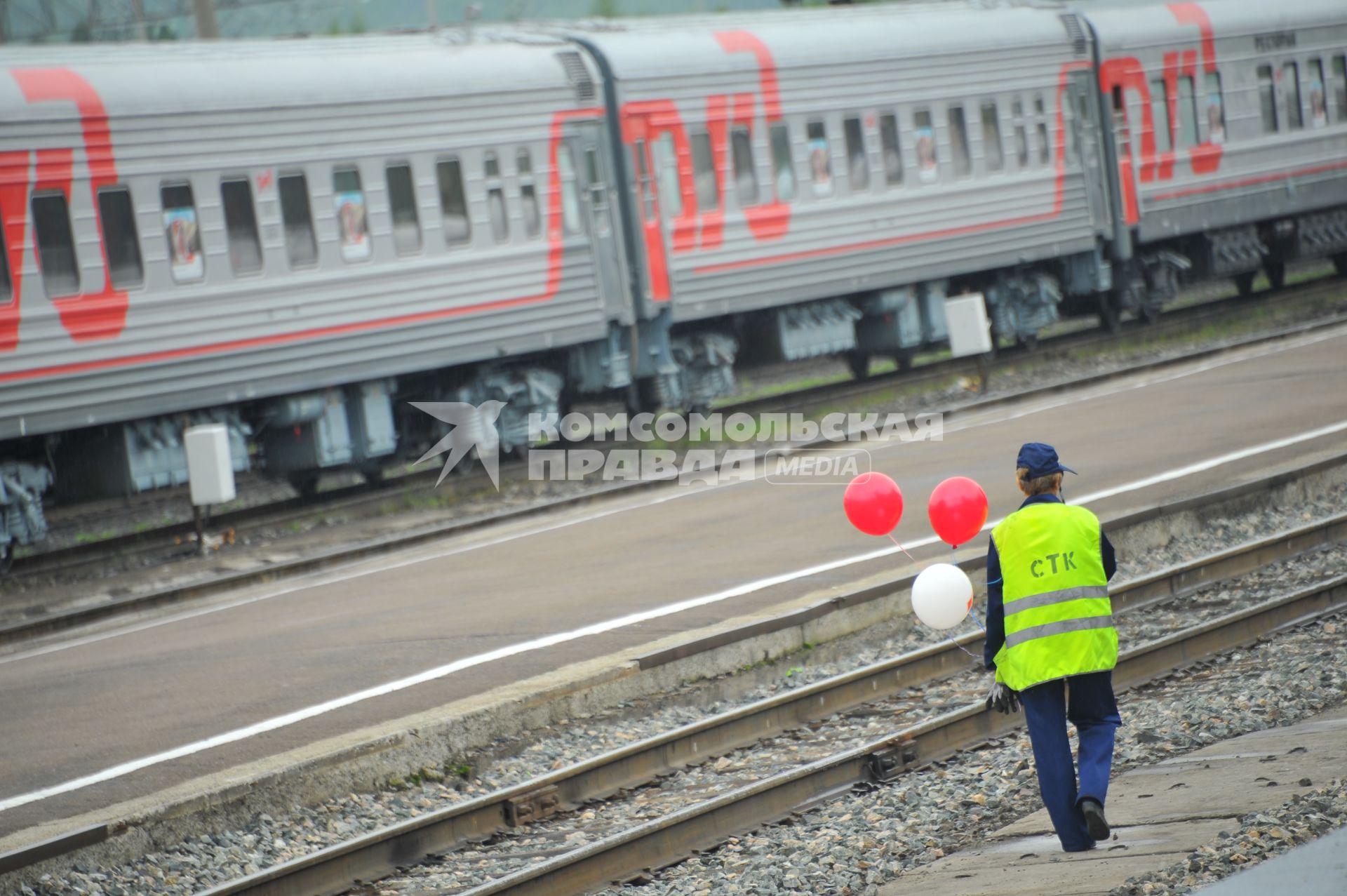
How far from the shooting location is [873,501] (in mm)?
9000

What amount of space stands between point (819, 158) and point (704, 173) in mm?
1893

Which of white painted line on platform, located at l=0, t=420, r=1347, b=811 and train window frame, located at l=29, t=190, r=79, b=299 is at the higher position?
train window frame, located at l=29, t=190, r=79, b=299

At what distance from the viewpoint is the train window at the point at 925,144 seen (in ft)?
70.2

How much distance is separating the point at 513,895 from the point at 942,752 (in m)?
2.58

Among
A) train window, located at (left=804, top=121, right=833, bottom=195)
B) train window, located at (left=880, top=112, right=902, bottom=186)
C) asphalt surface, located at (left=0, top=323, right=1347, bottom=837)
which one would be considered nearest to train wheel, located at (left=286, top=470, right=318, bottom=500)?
asphalt surface, located at (left=0, top=323, right=1347, bottom=837)

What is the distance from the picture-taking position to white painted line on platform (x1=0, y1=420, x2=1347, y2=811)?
8.46 meters

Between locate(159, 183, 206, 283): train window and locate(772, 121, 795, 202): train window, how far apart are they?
7.23 metres

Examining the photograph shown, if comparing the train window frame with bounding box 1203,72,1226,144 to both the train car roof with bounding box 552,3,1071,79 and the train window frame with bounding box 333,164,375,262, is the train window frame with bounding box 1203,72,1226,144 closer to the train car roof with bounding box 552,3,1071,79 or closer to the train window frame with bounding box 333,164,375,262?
the train car roof with bounding box 552,3,1071,79

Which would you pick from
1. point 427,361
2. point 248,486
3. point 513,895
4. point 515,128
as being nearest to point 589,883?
point 513,895

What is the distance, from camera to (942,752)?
8195 mm

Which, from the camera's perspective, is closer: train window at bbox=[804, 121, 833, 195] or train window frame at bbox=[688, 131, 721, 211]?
train window frame at bbox=[688, 131, 721, 211]

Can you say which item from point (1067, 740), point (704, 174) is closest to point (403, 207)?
point (704, 174)

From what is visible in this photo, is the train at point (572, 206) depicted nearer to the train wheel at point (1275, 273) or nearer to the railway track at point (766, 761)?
the train wheel at point (1275, 273)

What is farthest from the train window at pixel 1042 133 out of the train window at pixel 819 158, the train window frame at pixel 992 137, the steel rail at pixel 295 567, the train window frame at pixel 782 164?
the steel rail at pixel 295 567
